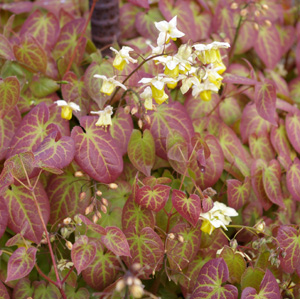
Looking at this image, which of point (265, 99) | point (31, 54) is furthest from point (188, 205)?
point (31, 54)

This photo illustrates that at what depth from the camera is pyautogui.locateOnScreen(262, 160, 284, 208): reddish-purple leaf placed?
140 cm

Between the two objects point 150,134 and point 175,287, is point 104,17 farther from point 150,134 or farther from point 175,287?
point 175,287

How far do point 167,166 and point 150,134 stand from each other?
0.57ft

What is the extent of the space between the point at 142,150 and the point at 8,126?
0.45 metres

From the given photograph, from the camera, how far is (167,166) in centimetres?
144

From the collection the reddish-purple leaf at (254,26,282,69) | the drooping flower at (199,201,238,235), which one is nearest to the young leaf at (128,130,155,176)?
the drooping flower at (199,201,238,235)

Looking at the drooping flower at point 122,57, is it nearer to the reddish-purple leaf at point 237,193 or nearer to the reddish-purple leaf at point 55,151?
the reddish-purple leaf at point 55,151

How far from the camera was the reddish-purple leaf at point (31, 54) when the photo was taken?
4.75ft

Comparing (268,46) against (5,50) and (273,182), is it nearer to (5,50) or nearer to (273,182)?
(273,182)

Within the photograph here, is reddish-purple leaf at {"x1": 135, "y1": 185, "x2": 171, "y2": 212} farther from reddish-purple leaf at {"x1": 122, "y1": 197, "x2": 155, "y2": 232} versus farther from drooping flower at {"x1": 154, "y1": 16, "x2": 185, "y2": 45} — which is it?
drooping flower at {"x1": 154, "y1": 16, "x2": 185, "y2": 45}

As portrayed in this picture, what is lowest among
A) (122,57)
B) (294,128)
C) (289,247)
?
(289,247)

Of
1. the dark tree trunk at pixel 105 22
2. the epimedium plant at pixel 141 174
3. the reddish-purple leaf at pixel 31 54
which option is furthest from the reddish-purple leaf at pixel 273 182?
the reddish-purple leaf at pixel 31 54

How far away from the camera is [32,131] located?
1.26 m

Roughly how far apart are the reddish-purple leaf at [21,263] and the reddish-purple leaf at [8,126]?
0.38 metres
